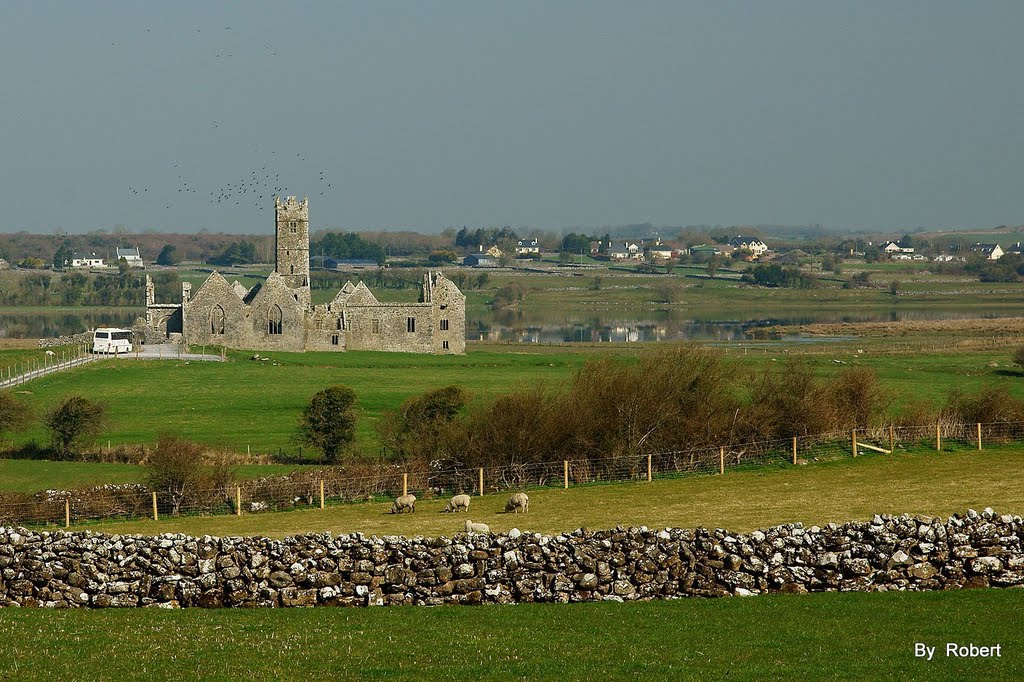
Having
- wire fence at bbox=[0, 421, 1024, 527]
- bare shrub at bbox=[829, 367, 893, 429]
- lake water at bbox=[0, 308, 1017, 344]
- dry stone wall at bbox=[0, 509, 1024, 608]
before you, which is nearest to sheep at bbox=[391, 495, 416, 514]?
wire fence at bbox=[0, 421, 1024, 527]

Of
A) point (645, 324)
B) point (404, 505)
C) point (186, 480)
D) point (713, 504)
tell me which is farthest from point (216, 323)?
point (713, 504)

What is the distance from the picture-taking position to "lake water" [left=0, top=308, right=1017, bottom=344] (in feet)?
355

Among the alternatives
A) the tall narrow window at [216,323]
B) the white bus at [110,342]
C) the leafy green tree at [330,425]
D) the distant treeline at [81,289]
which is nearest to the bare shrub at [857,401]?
the leafy green tree at [330,425]

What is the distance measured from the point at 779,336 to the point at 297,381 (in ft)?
170

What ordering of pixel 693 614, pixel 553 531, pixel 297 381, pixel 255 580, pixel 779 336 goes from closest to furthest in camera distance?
pixel 693 614, pixel 255 580, pixel 553 531, pixel 297 381, pixel 779 336

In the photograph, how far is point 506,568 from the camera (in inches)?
790

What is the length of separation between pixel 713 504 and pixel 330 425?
53.6 feet

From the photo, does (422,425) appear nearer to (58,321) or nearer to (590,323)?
(590,323)

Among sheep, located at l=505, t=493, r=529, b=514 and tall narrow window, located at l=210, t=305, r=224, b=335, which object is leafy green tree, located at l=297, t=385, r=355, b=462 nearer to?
sheep, located at l=505, t=493, r=529, b=514

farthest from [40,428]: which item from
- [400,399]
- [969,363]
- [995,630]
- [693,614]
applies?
[969,363]

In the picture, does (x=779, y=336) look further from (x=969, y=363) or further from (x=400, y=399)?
(x=400, y=399)

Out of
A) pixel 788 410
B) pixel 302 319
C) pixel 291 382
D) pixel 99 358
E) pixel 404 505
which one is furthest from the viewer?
pixel 302 319

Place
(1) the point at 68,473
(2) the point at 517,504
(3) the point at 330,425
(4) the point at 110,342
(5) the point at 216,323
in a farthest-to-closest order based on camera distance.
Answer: (5) the point at 216,323
(4) the point at 110,342
(3) the point at 330,425
(1) the point at 68,473
(2) the point at 517,504

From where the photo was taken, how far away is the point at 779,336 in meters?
105
